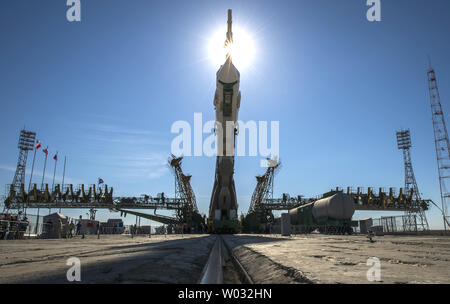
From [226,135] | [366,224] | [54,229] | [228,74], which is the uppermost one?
[228,74]

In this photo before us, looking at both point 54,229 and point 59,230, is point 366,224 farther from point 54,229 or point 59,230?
point 54,229

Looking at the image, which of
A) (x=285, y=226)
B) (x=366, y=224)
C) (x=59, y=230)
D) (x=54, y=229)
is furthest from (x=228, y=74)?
(x=54, y=229)

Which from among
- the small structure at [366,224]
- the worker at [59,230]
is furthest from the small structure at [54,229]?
the small structure at [366,224]

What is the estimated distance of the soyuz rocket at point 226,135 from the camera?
2563 cm

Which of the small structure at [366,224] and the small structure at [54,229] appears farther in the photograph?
the small structure at [54,229]

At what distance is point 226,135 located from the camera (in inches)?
1109

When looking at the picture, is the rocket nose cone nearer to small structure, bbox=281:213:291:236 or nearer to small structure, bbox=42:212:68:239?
small structure, bbox=281:213:291:236

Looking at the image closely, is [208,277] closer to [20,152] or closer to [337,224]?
[337,224]

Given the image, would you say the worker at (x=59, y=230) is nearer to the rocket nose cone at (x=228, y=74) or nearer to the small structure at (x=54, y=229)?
the small structure at (x=54, y=229)

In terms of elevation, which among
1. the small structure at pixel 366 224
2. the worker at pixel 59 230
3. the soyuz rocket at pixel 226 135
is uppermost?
the soyuz rocket at pixel 226 135

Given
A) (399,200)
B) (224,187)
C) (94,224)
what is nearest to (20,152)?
(94,224)

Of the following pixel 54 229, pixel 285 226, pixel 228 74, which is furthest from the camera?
pixel 54 229

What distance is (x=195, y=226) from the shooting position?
39.2 m

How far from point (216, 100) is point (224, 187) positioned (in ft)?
30.9
